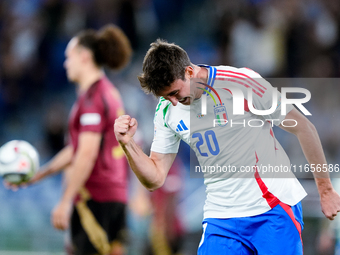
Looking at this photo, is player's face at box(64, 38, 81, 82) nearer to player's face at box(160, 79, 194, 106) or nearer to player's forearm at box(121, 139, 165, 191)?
player's forearm at box(121, 139, 165, 191)

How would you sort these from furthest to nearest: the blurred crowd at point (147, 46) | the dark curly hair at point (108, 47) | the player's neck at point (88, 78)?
the blurred crowd at point (147, 46) < the dark curly hair at point (108, 47) < the player's neck at point (88, 78)

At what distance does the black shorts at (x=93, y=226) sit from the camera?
383 centimetres

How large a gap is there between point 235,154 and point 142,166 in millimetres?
497

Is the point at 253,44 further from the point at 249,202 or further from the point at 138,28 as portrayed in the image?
the point at 249,202

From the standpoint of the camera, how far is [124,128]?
2.23 m

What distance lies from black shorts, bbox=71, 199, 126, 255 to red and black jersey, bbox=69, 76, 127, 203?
77mm

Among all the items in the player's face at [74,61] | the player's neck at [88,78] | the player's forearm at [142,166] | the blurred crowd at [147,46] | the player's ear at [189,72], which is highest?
the blurred crowd at [147,46]

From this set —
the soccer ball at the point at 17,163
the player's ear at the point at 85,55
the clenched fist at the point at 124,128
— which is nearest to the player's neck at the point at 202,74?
the clenched fist at the point at 124,128

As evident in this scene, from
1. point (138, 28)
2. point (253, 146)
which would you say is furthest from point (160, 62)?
point (138, 28)

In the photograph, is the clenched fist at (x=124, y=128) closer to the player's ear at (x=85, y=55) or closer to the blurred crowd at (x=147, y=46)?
the player's ear at (x=85, y=55)

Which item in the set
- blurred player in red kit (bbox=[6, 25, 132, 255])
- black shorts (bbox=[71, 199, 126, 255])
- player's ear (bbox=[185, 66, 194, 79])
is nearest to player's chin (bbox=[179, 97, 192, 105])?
player's ear (bbox=[185, 66, 194, 79])

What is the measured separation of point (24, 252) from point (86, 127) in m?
2.95

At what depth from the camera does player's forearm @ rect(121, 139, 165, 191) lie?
2.33 meters

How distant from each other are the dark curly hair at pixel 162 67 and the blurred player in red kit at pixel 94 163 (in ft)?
5.31
